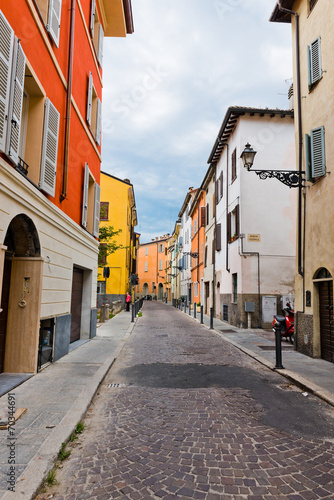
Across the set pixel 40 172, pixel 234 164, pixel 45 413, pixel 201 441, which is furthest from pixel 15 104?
pixel 234 164

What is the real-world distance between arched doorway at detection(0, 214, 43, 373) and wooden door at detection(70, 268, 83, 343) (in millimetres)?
3822

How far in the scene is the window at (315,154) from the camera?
27.4 ft

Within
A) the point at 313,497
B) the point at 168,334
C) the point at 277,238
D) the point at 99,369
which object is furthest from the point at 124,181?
the point at 313,497

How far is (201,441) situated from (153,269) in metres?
69.4

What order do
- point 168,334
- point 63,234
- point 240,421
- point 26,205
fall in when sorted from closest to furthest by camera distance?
point 240,421 < point 26,205 < point 63,234 < point 168,334

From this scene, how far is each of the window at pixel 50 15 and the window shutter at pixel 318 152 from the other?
21.3 feet

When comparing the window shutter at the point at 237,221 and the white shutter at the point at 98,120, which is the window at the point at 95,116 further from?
the window shutter at the point at 237,221

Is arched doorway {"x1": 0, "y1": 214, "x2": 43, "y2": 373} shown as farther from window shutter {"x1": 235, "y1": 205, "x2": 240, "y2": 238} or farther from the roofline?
the roofline

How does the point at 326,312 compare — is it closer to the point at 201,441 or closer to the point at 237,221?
the point at 201,441

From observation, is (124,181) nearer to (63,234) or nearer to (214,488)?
(63,234)

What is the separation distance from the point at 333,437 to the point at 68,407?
330cm

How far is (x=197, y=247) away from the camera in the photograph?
30.4 metres

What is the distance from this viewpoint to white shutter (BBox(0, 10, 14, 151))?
465 centimetres

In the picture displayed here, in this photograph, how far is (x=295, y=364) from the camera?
758cm
